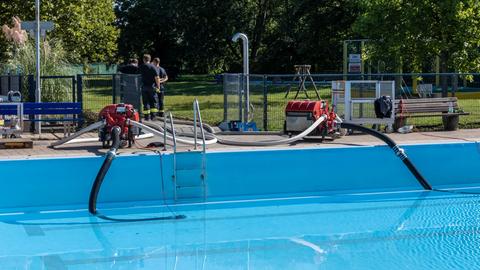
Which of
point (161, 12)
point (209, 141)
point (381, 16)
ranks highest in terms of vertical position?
point (161, 12)

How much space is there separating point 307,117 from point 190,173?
397cm

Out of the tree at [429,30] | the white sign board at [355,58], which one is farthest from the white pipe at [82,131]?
the white sign board at [355,58]

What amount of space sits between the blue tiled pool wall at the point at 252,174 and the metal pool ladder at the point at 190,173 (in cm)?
18

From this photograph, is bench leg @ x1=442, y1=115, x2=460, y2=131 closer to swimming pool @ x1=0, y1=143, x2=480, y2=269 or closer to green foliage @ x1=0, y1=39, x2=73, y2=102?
swimming pool @ x1=0, y1=143, x2=480, y2=269

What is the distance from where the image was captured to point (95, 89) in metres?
23.2

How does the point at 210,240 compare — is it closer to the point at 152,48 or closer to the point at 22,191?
the point at 22,191

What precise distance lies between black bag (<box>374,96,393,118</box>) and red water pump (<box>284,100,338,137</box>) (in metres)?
1.40

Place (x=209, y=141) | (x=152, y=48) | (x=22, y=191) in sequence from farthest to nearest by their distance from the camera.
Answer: (x=152, y=48), (x=209, y=141), (x=22, y=191)

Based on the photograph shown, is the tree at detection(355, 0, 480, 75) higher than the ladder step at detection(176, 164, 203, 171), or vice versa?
the tree at detection(355, 0, 480, 75)

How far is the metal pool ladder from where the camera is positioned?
12.2 m

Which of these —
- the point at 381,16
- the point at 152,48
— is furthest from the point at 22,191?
the point at 152,48

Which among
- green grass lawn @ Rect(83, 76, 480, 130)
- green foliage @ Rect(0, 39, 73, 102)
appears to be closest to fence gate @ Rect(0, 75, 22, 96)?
green foliage @ Rect(0, 39, 73, 102)

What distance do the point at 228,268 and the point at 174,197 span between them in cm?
417

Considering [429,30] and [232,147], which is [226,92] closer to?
[232,147]
